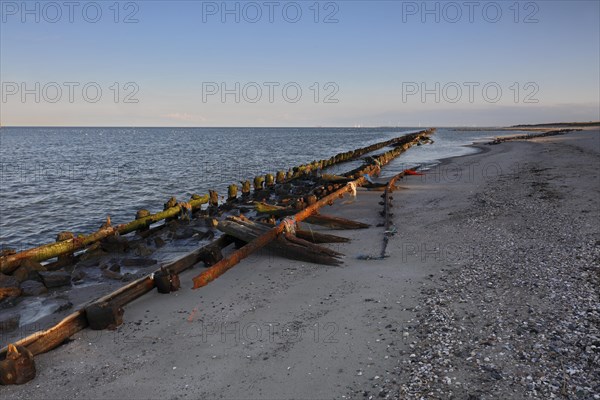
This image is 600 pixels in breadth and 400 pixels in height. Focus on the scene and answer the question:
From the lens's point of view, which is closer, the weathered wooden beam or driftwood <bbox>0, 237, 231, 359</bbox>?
driftwood <bbox>0, 237, 231, 359</bbox>

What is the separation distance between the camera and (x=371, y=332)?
561 cm

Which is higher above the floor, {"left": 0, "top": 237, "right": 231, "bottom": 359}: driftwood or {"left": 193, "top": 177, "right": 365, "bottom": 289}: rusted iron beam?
{"left": 193, "top": 177, "right": 365, "bottom": 289}: rusted iron beam

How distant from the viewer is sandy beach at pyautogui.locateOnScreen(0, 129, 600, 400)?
14.8 ft

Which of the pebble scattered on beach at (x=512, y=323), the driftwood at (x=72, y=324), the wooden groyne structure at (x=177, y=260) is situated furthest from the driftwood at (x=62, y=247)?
the pebble scattered on beach at (x=512, y=323)

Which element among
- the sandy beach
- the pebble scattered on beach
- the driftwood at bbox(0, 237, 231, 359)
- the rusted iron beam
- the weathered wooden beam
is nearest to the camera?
the pebble scattered on beach

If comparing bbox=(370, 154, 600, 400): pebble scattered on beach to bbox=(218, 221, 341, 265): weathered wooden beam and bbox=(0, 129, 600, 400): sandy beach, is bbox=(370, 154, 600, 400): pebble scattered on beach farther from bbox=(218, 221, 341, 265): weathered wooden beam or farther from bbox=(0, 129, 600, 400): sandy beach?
bbox=(218, 221, 341, 265): weathered wooden beam

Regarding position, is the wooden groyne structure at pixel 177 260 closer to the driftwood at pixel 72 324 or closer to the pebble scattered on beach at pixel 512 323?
the driftwood at pixel 72 324

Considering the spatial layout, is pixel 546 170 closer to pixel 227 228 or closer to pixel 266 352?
pixel 227 228

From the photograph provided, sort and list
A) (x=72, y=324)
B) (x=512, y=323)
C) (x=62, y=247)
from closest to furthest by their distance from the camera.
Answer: (x=512, y=323) < (x=72, y=324) < (x=62, y=247)

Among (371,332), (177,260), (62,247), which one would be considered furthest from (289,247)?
(62,247)

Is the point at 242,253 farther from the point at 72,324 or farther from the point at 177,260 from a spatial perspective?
the point at 72,324

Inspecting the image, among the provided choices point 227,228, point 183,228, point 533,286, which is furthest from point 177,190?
point 533,286

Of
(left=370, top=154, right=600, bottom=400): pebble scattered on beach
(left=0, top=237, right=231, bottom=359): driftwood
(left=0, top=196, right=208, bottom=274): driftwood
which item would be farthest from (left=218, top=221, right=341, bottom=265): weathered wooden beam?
(left=0, top=196, right=208, bottom=274): driftwood

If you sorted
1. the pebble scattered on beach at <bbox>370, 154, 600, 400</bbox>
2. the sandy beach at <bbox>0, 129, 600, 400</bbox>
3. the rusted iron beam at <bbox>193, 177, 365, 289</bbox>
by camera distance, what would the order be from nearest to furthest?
1. the pebble scattered on beach at <bbox>370, 154, 600, 400</bbox>
2. the sandy beach at <bbox>0, 129, 600, 400</bbox>
3. the rusted iron beam at <bbox>193, 177, 365, 289</bbox>
